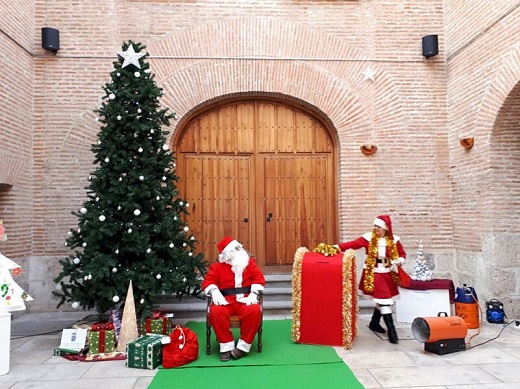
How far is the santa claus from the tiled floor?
2.69 feet

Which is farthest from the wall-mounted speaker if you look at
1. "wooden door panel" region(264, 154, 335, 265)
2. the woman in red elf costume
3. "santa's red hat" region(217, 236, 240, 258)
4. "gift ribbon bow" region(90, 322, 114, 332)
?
"gift ribbon bow" region(90, 322, 114, 332)

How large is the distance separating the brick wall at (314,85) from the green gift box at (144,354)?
10.8 feet

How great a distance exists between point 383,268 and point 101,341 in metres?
3.37

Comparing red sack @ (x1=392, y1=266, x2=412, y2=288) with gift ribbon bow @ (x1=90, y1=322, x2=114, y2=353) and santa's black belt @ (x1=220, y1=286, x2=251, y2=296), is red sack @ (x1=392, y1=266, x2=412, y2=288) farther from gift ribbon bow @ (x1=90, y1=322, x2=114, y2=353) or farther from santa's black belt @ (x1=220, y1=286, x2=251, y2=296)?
gift ribbon bow @ (x1=90, y1=322, x2=114, y2=353)

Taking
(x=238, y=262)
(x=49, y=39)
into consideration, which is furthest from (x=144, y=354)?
(x=49, y=39)

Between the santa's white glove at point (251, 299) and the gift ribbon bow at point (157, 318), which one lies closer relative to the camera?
the santa's white glove at point (251, 299)

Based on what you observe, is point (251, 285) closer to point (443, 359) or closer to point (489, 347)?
point (443, 359)

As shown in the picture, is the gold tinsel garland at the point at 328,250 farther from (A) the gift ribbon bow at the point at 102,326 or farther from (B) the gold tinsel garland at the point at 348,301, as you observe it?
(A) the gift ribbon bow at the point at 102,326

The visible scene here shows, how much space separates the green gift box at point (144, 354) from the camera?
424 centimetres

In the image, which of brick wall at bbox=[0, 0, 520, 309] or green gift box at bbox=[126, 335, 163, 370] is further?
brick wall at bbox=[0, 0, 520, 309]

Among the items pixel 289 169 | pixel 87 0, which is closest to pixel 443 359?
pixel 289 169

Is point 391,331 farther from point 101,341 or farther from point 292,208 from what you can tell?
point 101,341

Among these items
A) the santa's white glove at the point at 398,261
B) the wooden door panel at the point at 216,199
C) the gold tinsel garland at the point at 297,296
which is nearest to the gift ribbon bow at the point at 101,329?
the gold tinsel garland at the point at 297,296

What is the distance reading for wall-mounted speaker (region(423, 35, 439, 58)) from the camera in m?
7.29
